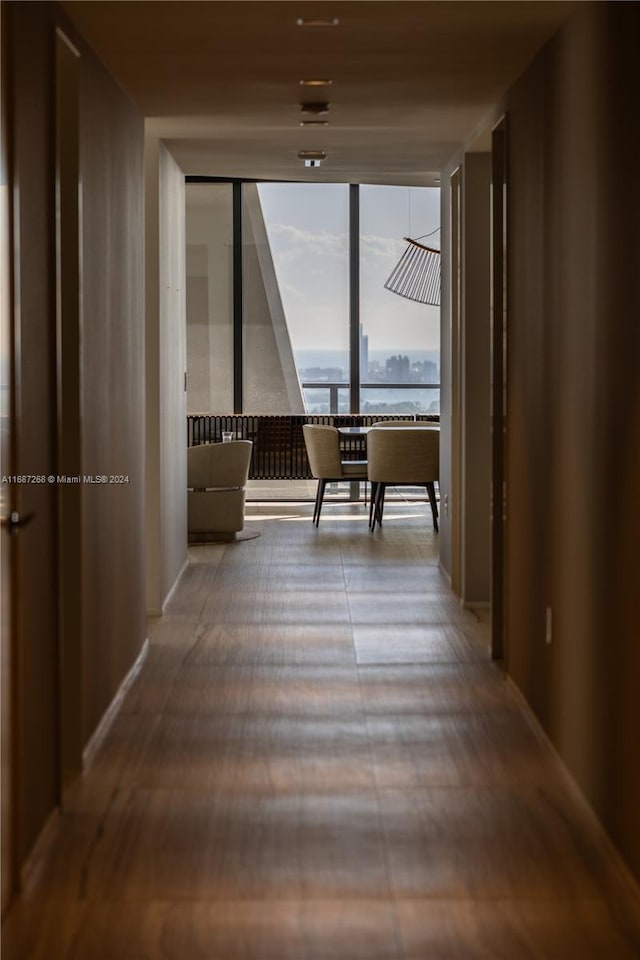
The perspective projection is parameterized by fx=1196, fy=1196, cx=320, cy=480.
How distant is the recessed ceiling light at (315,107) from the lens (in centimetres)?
518

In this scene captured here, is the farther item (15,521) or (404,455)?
(404,455)

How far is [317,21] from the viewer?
148 inches

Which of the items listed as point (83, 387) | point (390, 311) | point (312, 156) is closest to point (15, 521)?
point (83, 387)

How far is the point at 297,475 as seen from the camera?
36.6 feet

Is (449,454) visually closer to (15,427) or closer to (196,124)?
(196,124)

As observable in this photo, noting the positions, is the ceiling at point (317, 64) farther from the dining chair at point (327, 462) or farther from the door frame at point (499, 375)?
the dining chair at point (327, 462)

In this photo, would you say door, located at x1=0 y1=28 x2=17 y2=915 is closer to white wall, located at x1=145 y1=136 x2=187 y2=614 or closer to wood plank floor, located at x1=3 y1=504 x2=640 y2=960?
wood plank floor, located at x1=3 y1=504 x2=640 y2=960

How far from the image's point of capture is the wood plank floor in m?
2.77

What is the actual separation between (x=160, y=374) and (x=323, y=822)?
3.44 m

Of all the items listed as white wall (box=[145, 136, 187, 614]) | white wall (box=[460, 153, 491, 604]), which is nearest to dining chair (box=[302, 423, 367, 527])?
white wall (box=[145, 136, 187, 614])

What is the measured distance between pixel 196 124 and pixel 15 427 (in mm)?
3270

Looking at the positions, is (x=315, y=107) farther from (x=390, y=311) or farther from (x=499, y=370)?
(x=390, y=311)

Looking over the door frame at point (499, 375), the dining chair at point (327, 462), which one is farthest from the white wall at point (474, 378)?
the dining chair at point (327, 462)

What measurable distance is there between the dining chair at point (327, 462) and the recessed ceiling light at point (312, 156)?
3.20m
